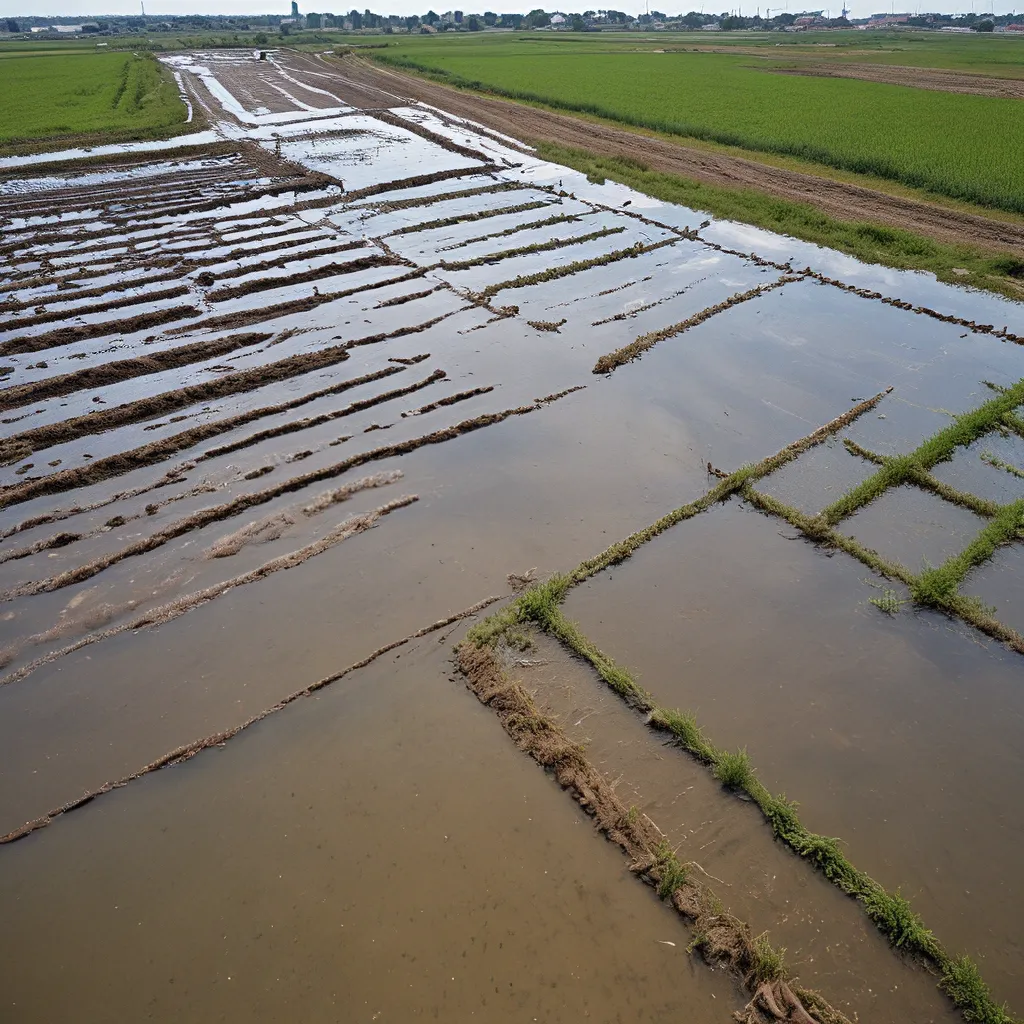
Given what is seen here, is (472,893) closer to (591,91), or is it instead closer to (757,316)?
(757,316)

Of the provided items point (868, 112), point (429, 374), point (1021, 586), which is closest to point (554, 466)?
point (429, 374)

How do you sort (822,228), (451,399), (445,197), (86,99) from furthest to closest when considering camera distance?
(86,99) < (445,197) < (822,228) < (451,399)

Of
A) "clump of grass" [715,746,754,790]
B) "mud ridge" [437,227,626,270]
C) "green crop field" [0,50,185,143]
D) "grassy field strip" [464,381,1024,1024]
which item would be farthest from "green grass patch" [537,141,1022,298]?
"green crop field" [0,50,185,143]

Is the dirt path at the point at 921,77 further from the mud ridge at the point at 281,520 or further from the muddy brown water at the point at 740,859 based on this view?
the muddy brown water at the point at 740,859

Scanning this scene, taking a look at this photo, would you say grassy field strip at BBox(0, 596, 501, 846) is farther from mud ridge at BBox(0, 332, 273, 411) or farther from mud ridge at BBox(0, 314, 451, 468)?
mud ridge at BBox(0, 332, 273, 411)

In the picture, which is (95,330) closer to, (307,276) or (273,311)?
(273,311)

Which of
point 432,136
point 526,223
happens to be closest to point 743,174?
point 526,223
